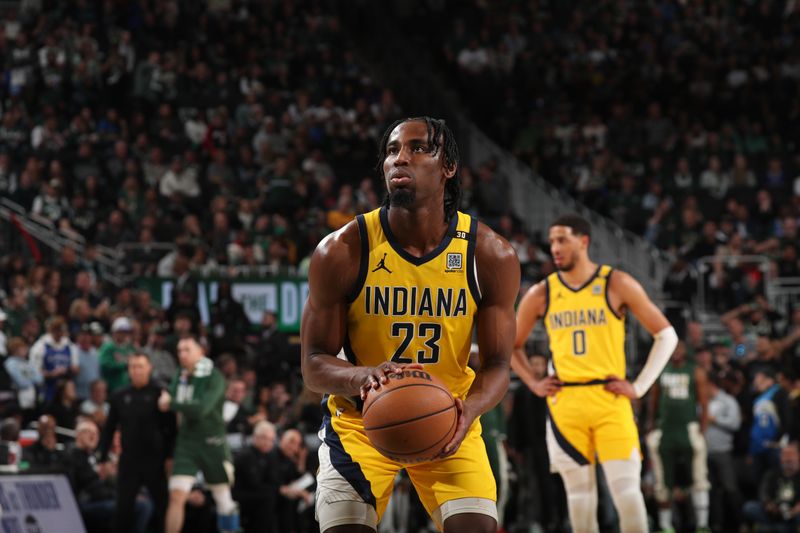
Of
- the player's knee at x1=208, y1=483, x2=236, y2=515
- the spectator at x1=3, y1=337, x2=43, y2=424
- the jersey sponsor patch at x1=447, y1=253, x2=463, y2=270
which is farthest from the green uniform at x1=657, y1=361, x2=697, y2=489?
the jersey sponsor patch at x1=447, y1=253, x2=463, y2=270

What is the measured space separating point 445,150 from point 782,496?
9.55m

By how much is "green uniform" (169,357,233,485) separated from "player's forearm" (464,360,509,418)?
689cm

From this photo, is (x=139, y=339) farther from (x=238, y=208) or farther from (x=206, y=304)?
(x=238, y=208)

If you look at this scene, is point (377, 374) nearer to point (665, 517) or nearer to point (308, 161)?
point (665, 517)

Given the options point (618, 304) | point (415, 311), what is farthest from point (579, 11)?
point (415, 311)

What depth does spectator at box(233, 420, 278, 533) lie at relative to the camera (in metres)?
12.8

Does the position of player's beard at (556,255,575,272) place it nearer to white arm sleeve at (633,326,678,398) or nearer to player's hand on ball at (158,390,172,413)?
white arm sleeve at (633,326,678,398)

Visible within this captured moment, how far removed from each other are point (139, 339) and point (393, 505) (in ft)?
11.7

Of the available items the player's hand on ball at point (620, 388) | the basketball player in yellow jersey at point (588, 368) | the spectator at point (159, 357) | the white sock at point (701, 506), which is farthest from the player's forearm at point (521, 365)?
the spectator at point (159, 357)

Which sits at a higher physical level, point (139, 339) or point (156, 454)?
point (139, 339)

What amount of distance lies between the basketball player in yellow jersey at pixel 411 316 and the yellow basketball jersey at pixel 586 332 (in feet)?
10.7

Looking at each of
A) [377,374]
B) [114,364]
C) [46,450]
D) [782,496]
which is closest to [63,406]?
[114,364]

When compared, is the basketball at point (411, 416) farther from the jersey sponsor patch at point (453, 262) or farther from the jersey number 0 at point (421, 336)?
the jersey sponsor patch at point (453, 262)

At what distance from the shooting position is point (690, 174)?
20641mm
